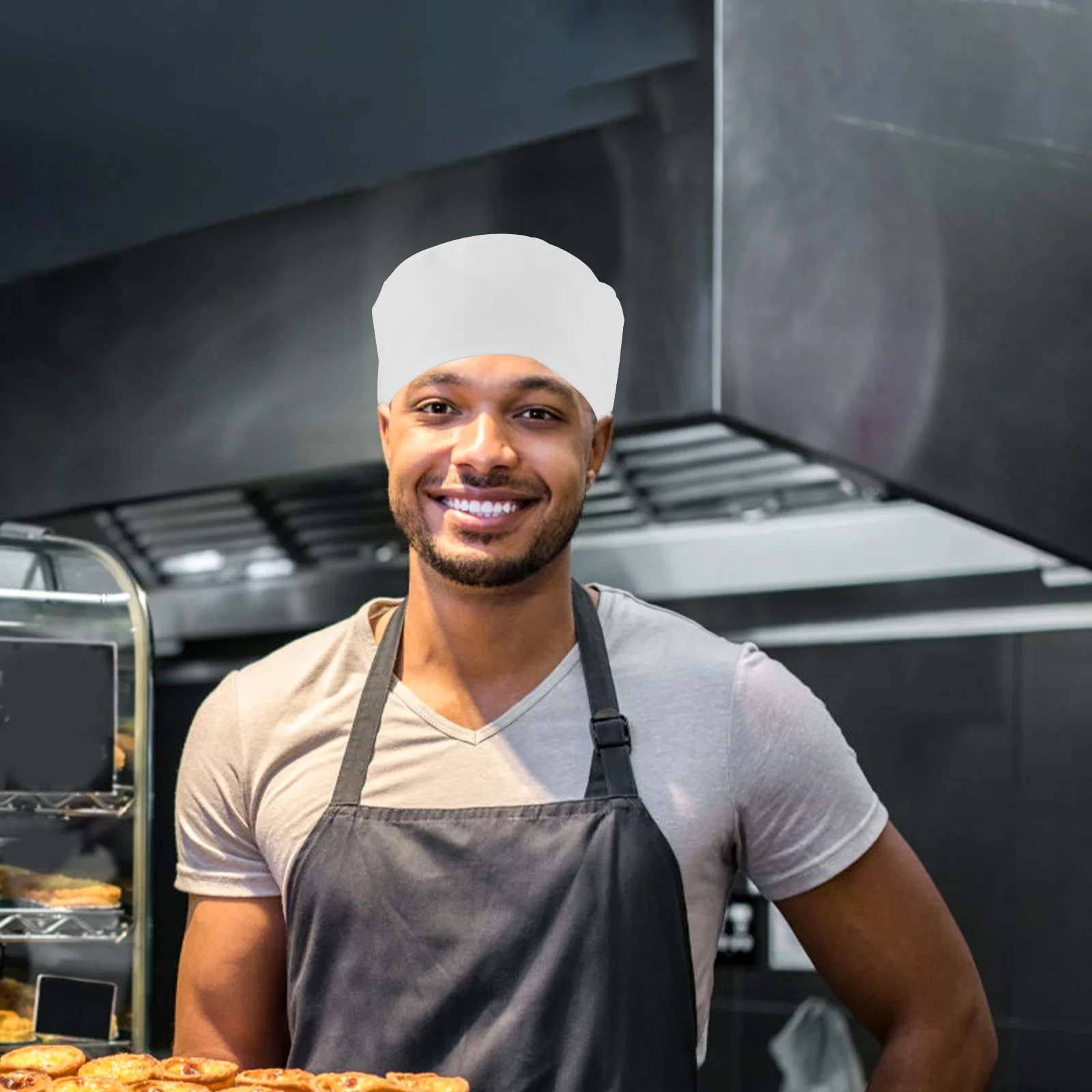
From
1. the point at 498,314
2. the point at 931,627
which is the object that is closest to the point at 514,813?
the point at 498,314

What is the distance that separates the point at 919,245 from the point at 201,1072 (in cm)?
199

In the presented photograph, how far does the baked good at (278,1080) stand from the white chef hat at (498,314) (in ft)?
2.25

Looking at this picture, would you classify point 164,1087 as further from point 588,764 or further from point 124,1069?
point 588,764

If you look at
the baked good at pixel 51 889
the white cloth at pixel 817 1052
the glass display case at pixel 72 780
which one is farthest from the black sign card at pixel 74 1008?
the white cloth at pixel 817 1052

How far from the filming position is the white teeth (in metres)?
1.45

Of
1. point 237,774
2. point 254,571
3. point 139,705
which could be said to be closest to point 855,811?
point 237,774

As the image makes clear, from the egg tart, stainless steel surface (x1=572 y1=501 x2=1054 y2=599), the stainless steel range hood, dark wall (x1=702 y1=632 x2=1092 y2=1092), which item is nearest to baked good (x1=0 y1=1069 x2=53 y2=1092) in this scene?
the egg tart

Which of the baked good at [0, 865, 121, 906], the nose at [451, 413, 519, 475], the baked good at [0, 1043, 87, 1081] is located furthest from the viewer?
the baked good at [0, 865, 121, 906]

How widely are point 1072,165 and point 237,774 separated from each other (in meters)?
2.09

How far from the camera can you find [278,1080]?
125 cm

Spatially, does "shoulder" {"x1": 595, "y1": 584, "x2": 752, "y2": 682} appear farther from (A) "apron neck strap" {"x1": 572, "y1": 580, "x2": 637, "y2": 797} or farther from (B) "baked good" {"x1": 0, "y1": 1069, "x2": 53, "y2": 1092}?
(B) "baked good" {"x1": 0, "y1": 1069, "x2": 53, "y2": 1092}

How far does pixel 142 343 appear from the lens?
350cm

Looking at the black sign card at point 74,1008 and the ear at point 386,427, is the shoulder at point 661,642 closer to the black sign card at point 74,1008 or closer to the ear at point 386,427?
the ear at point 386,427

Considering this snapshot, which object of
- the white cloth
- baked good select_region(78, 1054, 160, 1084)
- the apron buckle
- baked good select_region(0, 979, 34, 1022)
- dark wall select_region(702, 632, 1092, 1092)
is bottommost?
the white cloth
